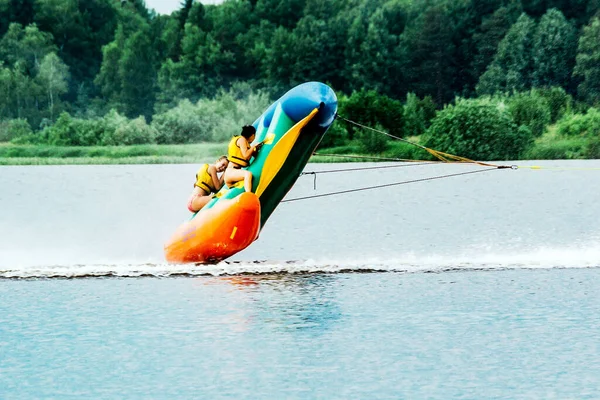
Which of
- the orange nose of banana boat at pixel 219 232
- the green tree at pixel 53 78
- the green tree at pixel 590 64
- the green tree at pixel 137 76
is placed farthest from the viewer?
the green tree at pixel 137 76

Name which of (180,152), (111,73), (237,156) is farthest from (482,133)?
(237,156)

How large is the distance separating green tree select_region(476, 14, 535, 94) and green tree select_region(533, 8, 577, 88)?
45cm

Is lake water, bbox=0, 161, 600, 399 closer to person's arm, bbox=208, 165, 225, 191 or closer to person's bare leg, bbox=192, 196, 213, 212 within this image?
person's bare leg, bbox=192, 196, 213, 212

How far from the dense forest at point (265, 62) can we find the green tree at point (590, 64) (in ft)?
0.22

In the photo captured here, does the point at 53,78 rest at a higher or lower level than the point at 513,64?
lower

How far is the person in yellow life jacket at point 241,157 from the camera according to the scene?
43.0 feet

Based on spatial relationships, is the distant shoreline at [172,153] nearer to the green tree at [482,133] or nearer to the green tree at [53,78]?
the green tree at [482,133]

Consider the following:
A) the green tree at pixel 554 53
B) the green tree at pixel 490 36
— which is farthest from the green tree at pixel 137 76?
the green tree at pixel 554 53

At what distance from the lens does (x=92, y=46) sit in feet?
243

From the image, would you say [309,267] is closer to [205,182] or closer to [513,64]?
[205,182]

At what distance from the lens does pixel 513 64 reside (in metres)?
61.4

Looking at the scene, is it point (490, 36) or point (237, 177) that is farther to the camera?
point (490, 36)

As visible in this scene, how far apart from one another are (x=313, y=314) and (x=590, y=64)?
49.8m

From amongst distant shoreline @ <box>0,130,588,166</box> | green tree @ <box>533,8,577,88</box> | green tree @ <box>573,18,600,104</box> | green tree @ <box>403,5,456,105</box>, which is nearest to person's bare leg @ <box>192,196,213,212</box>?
distant shoreline @ <box>0,130,588,166</box>
